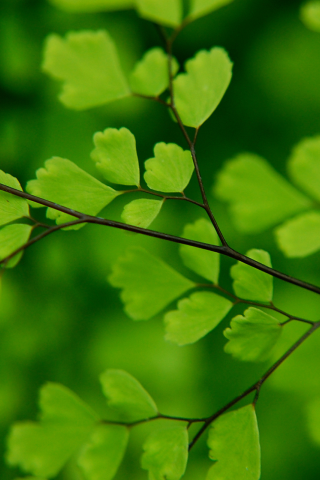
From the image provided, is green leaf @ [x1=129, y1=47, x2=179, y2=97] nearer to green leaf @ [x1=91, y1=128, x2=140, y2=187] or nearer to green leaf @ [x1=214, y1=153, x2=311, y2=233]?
green leaf @ [x1=91, y1=128, x2=140, y2=187]

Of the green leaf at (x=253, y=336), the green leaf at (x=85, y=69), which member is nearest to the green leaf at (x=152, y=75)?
the green leaf at (x=85, y=69)

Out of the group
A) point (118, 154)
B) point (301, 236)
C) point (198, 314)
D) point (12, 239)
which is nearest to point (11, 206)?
point (12, 239)

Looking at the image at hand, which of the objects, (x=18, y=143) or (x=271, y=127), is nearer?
(x=18, y=143)

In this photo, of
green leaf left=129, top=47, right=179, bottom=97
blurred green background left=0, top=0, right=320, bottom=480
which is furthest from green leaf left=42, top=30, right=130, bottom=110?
blurred green background left=0, top=0, right=320, bottom=480

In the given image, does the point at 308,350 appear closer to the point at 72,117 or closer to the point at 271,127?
the point at 271,127

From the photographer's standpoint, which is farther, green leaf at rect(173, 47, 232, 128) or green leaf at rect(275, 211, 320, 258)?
green leaf at rect(275, 211, 320, 258)

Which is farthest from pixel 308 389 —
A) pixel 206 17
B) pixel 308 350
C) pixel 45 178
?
pixel 206 17

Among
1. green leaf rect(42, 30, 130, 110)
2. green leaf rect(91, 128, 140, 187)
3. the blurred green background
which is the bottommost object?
the blurred green background
